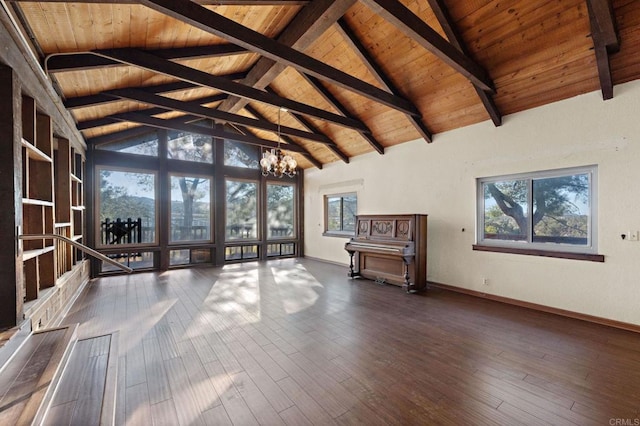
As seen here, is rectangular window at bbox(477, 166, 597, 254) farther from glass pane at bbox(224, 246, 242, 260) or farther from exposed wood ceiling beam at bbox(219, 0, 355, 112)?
glass pane at bbox(224, 246, 242, 260)

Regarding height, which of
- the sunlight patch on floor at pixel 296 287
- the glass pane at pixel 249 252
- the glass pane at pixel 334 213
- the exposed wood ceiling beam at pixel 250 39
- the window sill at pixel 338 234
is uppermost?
the exposed wood ceiling beam at pixel 250 39

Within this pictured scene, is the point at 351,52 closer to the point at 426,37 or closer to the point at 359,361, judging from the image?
the point at 426,37

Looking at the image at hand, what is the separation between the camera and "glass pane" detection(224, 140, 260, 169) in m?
7.59

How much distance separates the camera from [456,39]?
338cm

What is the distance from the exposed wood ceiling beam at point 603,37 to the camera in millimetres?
2560

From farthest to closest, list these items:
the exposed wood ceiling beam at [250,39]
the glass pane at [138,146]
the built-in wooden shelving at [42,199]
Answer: the glass pane at [138,146] < the built-in wooden shelving at [42,199] < the exposed wood ceiling beam at [250,39]

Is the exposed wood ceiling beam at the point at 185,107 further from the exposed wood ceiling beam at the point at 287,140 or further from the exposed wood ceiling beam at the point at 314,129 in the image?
the exposed wood ceiling beam at the point at 287,140

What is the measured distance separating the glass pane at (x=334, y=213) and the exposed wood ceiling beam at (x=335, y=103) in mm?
2067

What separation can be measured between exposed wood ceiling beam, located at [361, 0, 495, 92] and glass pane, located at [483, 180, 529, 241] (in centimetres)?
158

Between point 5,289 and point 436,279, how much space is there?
5.66m

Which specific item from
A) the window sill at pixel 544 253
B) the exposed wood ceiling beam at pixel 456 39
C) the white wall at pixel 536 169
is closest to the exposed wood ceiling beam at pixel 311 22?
the exposed wood ceiling beam at pixel 456 39

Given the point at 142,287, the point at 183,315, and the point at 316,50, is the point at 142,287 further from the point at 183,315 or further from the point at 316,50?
the point at 316,50

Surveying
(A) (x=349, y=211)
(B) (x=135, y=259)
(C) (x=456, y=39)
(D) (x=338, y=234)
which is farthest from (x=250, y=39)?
(B) (x=135, y=259)

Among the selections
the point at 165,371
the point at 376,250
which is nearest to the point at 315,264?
the point at 376,250
